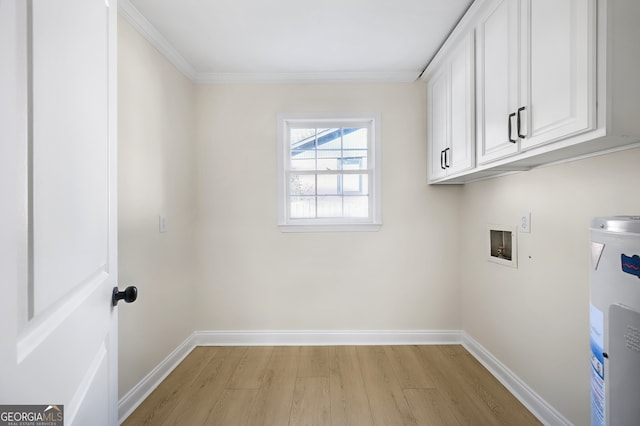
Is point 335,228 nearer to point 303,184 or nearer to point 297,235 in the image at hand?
point 297,235

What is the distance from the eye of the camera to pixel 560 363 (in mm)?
1803

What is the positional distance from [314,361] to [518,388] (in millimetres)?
1491

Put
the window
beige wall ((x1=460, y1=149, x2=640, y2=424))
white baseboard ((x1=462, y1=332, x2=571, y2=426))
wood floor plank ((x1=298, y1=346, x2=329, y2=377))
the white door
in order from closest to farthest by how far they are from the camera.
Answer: the white door
beige wall ((x1=460, y1=149, x2=640, y2=424))
white baseboard ((x1=462, y1=332, x2=571, y2=426))
wood floor plank ((x1=298, y1=346, x2=329, y2=377))
the window

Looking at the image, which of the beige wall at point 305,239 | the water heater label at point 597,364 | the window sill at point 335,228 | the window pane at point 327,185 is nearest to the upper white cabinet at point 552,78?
the water heater label at point 597,364

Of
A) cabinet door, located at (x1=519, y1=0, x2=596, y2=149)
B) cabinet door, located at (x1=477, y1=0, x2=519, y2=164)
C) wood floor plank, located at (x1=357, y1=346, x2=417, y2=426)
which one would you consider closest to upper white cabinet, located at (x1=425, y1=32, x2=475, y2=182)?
cabinet door, located at (x1=477, y1=0, x2=519, y2=164)

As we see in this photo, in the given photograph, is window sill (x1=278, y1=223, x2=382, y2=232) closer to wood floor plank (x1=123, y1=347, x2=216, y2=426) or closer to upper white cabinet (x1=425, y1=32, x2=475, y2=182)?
upper white cabinet (x1=425, y1=32, x2=475, y2=182)

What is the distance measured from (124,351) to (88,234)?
1.47 m

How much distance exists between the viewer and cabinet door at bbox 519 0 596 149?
3.85ft

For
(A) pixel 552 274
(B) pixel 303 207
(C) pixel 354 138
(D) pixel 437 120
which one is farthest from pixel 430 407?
(C) pixel 354 138

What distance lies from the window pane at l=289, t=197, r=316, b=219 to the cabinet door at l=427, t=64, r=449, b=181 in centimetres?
115

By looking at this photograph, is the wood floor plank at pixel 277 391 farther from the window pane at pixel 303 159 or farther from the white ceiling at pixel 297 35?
the white ceiling at pixel 297 35

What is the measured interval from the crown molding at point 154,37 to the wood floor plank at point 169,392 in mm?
2505

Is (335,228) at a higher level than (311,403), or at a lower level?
higher

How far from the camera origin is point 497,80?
1.77 m
